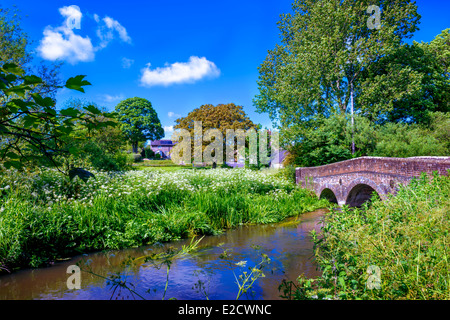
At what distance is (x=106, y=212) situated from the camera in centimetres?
866

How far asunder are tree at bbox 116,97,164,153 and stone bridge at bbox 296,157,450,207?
110ft

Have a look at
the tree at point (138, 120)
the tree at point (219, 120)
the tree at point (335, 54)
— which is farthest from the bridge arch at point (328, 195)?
the tree at point (138, 120)

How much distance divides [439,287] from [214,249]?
18.8ft

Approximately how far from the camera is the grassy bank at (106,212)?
21.9 feet

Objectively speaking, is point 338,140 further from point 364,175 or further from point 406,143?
point 364,175

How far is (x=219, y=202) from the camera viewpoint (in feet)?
36.1

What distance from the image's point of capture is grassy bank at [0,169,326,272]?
667 cm

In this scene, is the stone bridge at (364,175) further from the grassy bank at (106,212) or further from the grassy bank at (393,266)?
the grassy bank at (393,266)

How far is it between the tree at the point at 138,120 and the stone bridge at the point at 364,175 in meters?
33.6

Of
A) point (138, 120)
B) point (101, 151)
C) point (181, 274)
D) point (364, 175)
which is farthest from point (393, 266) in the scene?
point (138, 120)

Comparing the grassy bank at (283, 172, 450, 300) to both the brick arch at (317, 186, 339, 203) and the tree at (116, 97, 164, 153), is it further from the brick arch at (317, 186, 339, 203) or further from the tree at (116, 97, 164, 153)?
the tree at (116, 97, 164, 153)

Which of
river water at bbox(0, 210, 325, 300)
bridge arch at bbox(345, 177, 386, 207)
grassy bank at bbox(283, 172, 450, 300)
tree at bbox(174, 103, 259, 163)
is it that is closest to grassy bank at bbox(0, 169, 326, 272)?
river water at bbox(0, 210, 325, 300)
